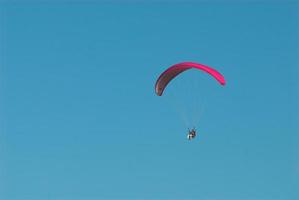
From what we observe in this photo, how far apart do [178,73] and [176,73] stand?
0.44ft

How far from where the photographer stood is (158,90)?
1752 inches

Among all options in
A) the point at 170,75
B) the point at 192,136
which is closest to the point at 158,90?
the point at 170,75

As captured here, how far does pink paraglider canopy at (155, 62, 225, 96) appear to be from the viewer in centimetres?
4190

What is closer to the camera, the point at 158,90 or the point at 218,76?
the point at 218,76

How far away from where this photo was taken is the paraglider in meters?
41.9

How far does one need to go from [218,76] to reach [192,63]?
5.78ft

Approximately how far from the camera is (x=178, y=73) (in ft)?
144

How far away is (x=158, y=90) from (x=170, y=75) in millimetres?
1183

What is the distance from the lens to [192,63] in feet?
139

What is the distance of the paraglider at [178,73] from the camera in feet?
137

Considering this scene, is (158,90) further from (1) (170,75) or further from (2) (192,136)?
(2) (192,136)

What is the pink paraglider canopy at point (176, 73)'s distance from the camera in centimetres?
4190

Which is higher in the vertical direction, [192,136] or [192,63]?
[192,63]

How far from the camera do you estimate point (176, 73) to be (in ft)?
144
